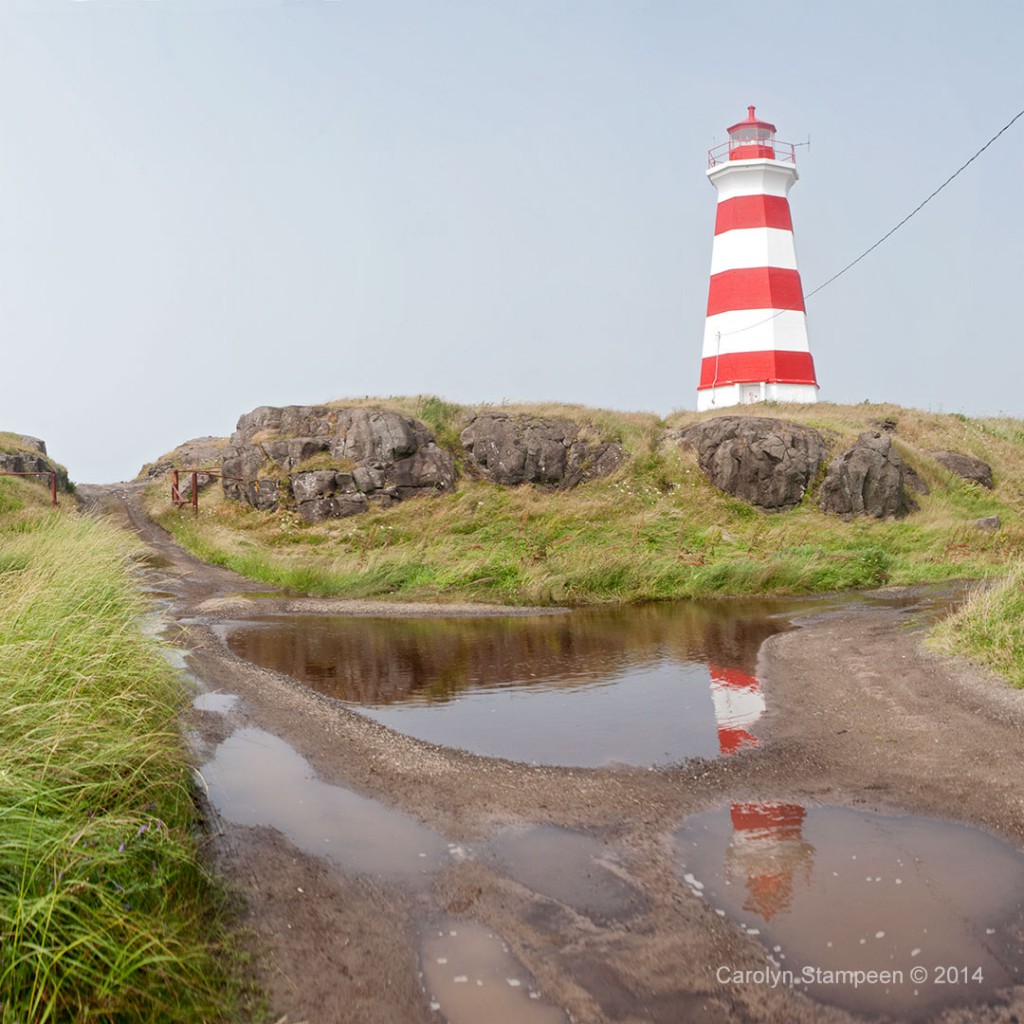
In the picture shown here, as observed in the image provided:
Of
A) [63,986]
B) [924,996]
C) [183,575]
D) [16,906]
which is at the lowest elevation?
[924,996]

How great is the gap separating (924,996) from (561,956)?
186cm

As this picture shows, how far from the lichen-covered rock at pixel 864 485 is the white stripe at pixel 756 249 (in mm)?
10257

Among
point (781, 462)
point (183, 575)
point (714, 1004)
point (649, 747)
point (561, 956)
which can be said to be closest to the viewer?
point (714, 1004)

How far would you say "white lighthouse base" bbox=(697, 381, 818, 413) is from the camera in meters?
34.1

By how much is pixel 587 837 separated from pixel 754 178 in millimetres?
32808

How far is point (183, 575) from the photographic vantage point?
22.7m

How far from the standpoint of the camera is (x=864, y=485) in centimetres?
2650

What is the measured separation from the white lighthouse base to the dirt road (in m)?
23.7

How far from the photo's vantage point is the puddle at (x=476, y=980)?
4426mm

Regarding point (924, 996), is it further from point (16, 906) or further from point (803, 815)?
point (16, 906)

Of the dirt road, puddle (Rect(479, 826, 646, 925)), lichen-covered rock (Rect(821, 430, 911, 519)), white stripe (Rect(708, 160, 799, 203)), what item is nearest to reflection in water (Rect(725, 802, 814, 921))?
the dirt road

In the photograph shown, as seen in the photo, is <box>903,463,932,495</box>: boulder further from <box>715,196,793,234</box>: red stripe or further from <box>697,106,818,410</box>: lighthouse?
<box>715,196,793,234</box>: red stripe

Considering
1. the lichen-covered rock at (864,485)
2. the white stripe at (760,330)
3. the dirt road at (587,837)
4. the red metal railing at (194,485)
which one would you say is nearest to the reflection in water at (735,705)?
the dirt road at (587,837)

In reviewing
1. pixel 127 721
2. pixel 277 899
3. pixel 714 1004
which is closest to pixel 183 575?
pixel 127 721
